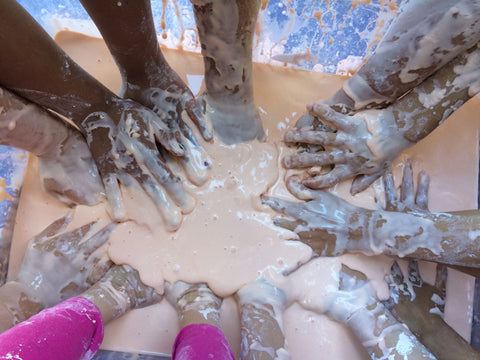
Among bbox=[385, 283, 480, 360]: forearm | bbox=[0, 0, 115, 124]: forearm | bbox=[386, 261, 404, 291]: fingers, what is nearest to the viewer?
bbox=[0, 0, 115, 124]: forearm

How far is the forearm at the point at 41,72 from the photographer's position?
719mm

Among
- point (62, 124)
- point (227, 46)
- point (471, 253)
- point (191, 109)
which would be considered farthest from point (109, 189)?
point (471, 253)

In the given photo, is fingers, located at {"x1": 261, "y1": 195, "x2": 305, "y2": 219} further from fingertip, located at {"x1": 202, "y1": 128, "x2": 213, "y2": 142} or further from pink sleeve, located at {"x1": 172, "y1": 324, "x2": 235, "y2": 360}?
pink sleeve, located at {"x1": 172, "y1": 324, "x2": 235, "y2": 360}

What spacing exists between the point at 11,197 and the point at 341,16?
1.19 meters

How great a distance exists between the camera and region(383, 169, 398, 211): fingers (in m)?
1.05

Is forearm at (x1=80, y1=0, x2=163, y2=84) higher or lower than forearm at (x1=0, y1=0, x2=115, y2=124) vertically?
higher

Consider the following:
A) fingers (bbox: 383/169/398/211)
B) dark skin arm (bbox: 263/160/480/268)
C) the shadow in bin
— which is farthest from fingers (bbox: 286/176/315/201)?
the shadow in bin

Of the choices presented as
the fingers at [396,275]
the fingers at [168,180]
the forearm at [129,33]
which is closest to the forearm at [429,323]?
the fingers at [396,275]

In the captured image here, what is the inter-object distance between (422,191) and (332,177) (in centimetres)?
31

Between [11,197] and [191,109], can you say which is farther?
[11,197]

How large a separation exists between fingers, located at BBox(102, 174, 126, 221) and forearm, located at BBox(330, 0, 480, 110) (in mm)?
655

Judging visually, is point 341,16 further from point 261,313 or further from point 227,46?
point 261,313

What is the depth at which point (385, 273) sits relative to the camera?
103 centimetres

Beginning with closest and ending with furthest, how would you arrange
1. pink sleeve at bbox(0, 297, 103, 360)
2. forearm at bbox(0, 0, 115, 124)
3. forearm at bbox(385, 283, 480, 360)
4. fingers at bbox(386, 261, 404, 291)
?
pink sleeve at bbox(0, 297, 103, 360), forearm at bbox(0, 0, 115, 124), forearm at bbox(385, 283, 480, 360), fingers at bbox(386, 261, 404, 291)
